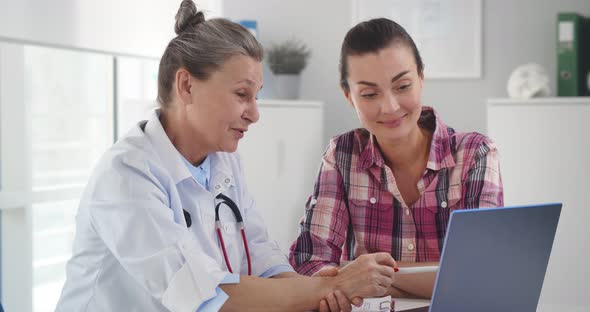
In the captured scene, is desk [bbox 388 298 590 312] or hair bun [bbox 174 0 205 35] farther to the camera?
hair bun [bbox 174 0 205 35]

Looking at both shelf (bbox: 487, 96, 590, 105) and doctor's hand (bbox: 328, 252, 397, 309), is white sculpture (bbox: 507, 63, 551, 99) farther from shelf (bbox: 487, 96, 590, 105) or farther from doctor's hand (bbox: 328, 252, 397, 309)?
doctor's hand (bbox: 328, 252, 397, 309)

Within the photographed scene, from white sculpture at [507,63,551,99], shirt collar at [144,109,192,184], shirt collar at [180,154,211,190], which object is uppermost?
white sculpture at [507,63,551,99]

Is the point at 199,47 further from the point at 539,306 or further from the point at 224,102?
the point at 539,306

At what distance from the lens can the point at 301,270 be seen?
197 centimetres

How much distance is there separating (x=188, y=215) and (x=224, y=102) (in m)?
0.29

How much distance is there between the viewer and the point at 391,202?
201 centimetres

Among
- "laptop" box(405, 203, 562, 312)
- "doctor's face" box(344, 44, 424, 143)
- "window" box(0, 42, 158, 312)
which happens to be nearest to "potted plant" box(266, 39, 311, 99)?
"window" box(0, 42, 158, 312)

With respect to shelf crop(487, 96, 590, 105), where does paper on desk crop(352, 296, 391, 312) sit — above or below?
below

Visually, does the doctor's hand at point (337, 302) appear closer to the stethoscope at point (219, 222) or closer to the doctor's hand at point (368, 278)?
the doctor's hand at point (368, 278)

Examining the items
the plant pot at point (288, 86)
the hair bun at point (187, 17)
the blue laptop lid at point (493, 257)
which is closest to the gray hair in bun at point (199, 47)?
the hair bun at point (187, 17)

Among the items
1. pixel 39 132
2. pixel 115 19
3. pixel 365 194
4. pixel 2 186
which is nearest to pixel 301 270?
pixel 365 194

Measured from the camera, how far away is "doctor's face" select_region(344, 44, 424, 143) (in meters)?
1.89

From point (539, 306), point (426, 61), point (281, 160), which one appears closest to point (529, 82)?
point (426, 61)

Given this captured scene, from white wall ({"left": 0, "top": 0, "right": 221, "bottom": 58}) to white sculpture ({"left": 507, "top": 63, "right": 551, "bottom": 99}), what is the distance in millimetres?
1825
